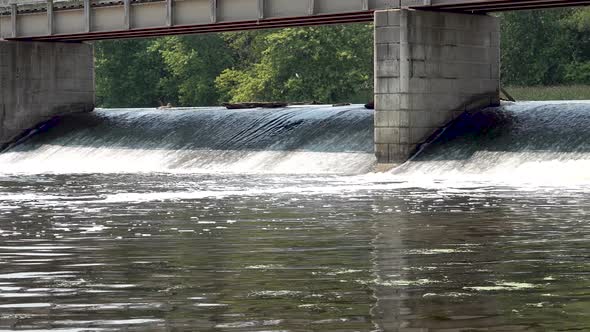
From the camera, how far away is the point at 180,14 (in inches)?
2272

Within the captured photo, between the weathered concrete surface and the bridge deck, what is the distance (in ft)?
4.20

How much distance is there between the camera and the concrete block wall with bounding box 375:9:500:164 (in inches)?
1854

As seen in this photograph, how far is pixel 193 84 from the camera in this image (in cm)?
11544

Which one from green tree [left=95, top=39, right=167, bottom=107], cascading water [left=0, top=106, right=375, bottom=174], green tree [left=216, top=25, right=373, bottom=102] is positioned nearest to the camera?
cascading water [left=0, top=106, right=375, bottom=174]

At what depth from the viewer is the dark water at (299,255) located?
1192 centimetres

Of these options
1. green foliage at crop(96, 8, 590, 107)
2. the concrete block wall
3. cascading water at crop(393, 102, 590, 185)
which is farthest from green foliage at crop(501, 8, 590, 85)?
the concrete block wall

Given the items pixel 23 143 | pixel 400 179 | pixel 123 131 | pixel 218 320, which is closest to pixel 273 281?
pixel 218 320

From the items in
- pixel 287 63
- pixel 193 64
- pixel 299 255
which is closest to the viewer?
pixel 299 255

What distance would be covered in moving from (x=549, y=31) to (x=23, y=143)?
176 feet

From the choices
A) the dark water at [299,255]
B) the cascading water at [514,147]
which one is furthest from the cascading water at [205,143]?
the dark water at [299,255]

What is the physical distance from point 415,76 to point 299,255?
99.7 ft

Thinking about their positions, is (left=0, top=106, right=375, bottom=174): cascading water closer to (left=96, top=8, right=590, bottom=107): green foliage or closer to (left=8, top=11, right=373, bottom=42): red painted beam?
(left=8, top=11, right=373, bottom=42): red painted beam

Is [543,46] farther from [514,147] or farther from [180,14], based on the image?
[514,147]

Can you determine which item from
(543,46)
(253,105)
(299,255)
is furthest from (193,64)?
(299,255)
